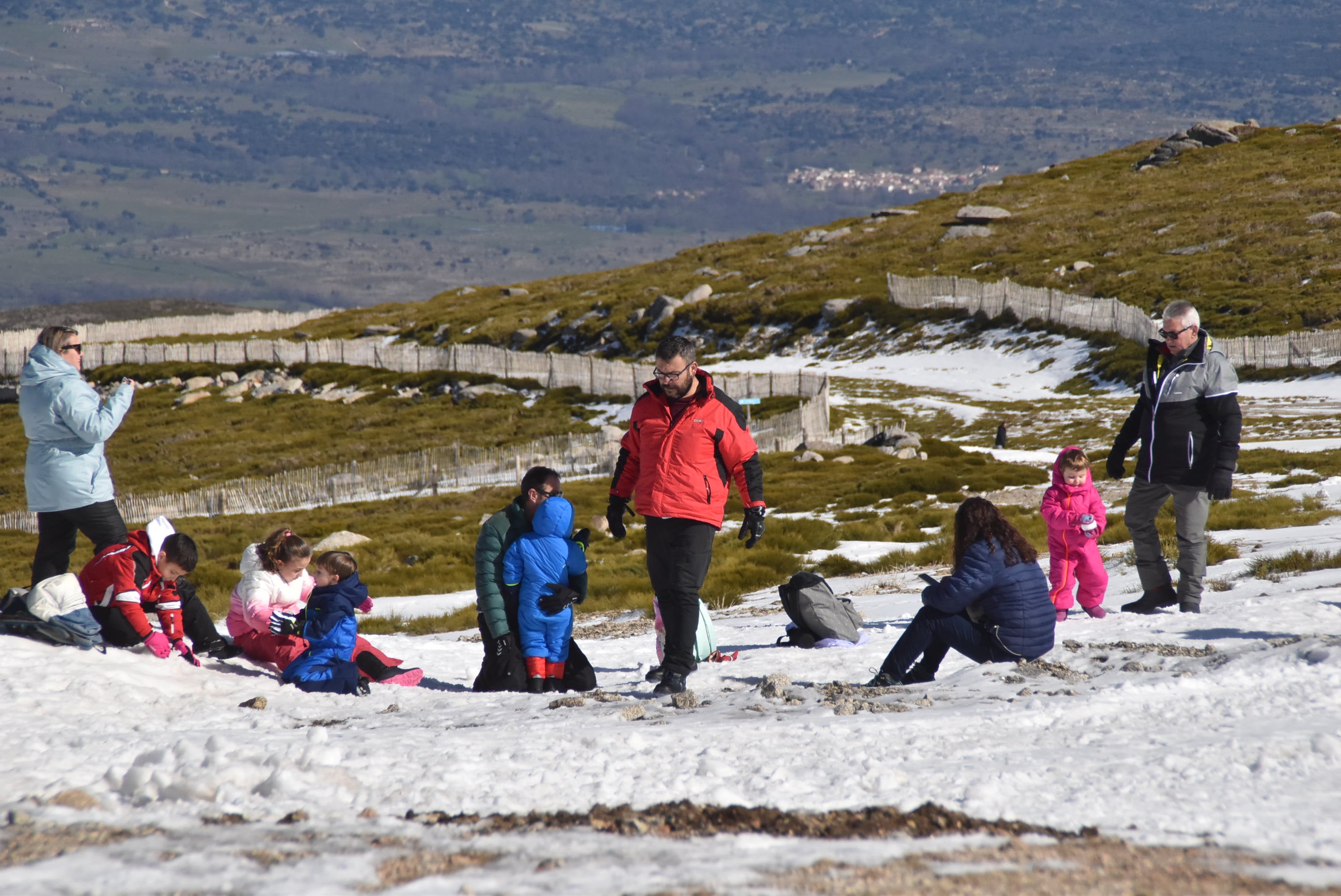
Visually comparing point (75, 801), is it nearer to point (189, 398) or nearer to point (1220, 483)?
point (1220, 483)

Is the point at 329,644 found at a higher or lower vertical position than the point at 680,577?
lower

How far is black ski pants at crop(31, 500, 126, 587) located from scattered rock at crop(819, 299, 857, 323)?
159ft

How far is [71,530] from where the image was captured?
8.48m

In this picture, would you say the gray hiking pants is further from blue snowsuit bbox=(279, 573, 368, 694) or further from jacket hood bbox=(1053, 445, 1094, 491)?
blue snowsuit bbox=(279, 573, 368, 694)

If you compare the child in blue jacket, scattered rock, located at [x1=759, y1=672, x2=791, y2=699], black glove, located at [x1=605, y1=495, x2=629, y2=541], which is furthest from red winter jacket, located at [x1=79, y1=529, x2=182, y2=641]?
scattered rock, located at [x1=759, y1=672, x2=791, y2=699]

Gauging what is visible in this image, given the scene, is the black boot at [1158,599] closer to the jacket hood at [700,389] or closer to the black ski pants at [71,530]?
the jacket hood at [700,389]

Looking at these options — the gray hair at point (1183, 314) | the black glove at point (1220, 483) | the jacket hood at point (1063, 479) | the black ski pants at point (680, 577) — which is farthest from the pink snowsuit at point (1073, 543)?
the black ski pants at point (680, 577)

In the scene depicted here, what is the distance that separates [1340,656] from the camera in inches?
234

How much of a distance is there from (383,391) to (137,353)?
23.6 meters

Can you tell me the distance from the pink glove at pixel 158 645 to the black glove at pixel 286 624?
72 centimetres

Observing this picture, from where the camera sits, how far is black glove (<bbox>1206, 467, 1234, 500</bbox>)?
7.79 metres

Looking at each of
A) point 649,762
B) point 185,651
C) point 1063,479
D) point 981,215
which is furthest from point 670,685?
point 981,215

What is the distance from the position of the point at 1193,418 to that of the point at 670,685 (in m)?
4.15

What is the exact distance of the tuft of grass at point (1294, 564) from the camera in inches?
370
